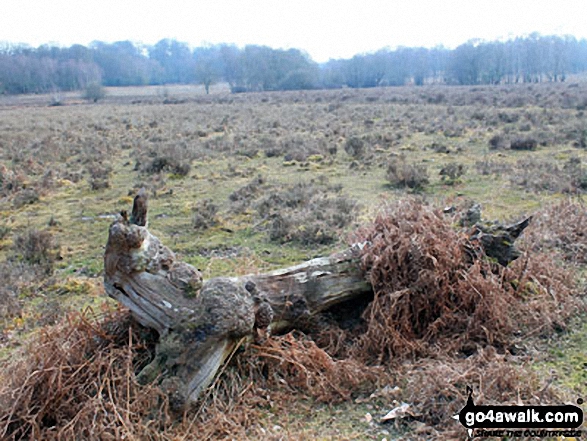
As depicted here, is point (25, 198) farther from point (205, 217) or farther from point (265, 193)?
point (265, 193)

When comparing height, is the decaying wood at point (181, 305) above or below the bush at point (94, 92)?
below

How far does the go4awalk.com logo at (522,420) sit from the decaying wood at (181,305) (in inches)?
72.1

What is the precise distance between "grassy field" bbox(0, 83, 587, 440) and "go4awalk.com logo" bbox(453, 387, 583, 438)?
0.40 metres

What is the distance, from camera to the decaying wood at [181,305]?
3998 mm

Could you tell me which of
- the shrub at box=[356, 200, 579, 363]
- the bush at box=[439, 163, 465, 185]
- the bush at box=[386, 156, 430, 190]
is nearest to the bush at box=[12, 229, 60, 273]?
the shrub at box=[356, 200, 579, 363]

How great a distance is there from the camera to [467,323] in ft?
16.1

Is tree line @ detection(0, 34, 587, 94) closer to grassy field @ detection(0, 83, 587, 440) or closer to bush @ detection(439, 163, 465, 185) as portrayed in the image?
grassy field @ detection(0, 83, 587, 440)

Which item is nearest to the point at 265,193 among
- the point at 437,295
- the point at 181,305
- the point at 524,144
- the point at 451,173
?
the point at 451,173

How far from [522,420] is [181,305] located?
8.69 ft

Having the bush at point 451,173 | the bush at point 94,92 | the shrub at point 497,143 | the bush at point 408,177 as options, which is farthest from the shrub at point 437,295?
the bush at point 94,92

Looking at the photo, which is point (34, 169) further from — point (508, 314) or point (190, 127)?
point (508, 314)

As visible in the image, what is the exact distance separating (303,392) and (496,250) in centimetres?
274

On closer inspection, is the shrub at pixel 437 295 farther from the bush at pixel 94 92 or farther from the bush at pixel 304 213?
the bush at pixel 94 92

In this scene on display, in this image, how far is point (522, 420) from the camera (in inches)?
135
